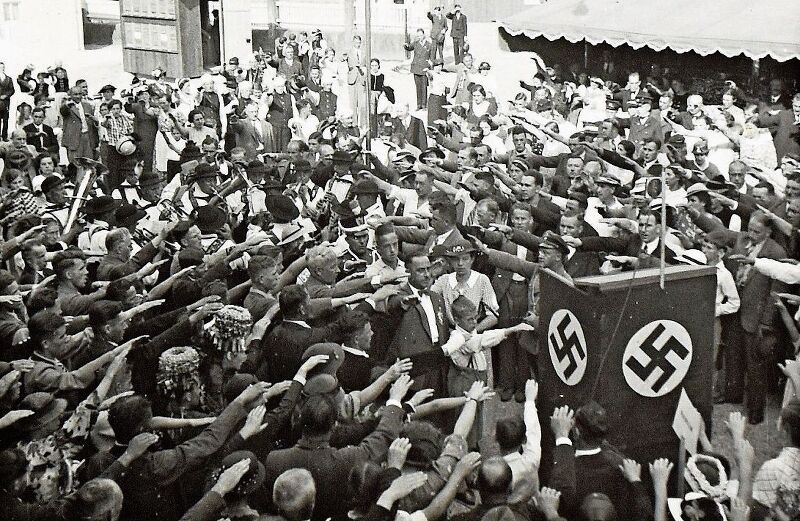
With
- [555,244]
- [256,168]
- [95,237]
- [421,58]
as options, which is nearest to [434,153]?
[256,168]

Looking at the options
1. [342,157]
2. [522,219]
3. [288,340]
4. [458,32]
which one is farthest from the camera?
[458,32]

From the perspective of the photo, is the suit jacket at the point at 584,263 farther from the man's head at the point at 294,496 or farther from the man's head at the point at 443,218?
the man's head at the point at 294,496

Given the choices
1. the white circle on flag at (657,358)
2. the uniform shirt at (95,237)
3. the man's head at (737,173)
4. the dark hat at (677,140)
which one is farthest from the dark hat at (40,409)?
the dark hat at (677,140)

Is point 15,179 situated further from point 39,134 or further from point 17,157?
point 39,134

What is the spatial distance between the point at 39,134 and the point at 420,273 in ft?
31.6

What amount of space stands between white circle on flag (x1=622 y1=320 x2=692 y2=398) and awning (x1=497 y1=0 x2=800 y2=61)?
428 inches

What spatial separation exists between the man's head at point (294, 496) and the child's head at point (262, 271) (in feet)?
7.65

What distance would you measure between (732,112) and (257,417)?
10.1 m

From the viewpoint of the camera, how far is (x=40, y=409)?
4766 mm

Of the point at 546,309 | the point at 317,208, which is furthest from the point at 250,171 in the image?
the point at 546,309

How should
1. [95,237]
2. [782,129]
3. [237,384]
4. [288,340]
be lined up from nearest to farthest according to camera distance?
[237,384] < [288,340] < [95,237] < [782,129]

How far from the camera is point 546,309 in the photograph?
4984 mm

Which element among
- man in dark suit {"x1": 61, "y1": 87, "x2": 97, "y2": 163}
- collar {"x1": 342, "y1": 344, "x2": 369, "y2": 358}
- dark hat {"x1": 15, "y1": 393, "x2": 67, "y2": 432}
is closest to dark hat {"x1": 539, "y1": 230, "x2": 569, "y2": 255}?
collar {"x1": 342, "y1": 344, "x2": 369, "y2": 358}

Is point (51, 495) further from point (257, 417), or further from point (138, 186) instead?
point (138, 186)
